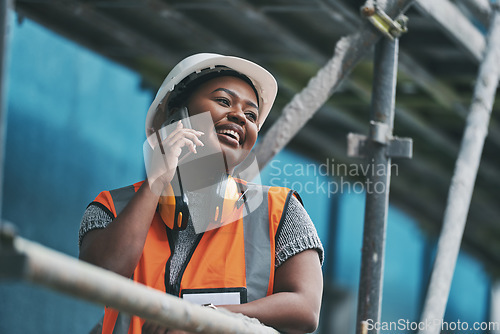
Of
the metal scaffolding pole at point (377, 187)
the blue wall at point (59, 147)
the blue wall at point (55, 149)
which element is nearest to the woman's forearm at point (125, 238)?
the metal scaffolding pole at point (377, 187)

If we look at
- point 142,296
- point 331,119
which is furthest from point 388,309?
point 142,296

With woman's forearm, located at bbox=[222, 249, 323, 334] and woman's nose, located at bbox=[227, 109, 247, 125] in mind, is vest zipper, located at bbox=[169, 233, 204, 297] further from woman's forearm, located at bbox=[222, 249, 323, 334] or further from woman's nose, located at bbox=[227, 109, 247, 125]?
woman's nose, located at bbox=[227, 109, 247, 125]

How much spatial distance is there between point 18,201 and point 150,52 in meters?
1.85

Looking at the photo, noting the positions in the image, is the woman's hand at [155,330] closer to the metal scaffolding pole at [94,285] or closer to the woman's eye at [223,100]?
the metal scaffolding pole at [94,285]

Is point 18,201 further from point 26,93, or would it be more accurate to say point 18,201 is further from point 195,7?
point 195,7

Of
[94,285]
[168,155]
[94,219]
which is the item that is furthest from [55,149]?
[94,285]

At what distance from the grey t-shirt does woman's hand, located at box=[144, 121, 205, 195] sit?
0.23 metres

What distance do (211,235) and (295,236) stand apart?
11.8 inches

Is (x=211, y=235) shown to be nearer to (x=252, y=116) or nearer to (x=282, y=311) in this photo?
(x=282, y=311)

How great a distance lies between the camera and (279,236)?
9.89 ft

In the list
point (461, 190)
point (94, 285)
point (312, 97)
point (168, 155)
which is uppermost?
point (312, 97)

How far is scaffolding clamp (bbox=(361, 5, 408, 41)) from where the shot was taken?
4.61 m

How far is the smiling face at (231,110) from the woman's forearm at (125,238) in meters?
0.38

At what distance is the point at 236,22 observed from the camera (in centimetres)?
712
